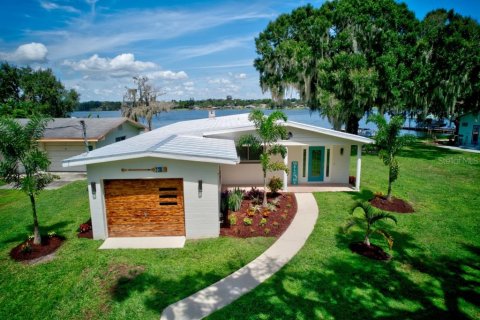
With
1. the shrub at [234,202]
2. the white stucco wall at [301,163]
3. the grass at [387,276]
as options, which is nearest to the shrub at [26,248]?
the grass at [387,276]

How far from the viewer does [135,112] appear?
121 feet

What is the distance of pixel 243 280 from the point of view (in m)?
7.00

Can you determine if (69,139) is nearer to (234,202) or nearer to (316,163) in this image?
(234,202)

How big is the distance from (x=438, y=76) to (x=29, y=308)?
2812 cm

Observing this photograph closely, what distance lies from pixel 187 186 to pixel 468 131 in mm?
31668

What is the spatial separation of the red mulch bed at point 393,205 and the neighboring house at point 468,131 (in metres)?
22.1

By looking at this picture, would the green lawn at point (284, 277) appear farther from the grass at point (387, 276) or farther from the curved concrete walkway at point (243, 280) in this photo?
the curved concrete walkway at point (243, 280)

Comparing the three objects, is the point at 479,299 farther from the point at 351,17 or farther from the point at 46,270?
the point at 351,17

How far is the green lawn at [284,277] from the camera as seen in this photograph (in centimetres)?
600

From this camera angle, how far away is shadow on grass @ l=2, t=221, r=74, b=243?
9.88 meters

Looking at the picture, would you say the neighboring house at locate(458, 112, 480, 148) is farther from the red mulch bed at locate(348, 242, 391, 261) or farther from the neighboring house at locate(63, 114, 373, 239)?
the neighboring house at locate(63, 114, 373, 239)

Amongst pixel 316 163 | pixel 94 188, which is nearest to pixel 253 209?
pixel 94 188

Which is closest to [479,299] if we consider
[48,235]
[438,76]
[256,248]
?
[256,248]

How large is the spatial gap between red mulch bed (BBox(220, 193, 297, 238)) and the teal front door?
361 cm
